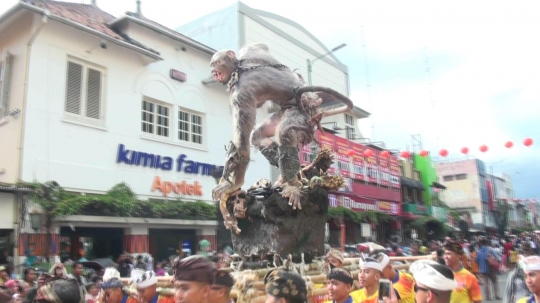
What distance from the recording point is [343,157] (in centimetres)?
2430

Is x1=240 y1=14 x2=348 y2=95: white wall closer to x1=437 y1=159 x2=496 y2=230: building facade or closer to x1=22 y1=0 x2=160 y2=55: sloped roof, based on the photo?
x1=22 y1=0 x2=160 y2=55: sloped roof

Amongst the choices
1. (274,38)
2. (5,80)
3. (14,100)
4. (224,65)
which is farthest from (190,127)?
(224,65)

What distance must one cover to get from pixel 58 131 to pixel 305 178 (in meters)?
9.29

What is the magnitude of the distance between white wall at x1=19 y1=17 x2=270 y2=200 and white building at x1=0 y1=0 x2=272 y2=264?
3cm

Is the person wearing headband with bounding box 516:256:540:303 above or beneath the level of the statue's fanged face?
beneath

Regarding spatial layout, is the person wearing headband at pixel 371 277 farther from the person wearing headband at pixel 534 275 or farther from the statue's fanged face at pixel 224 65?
the statue's fanged face at pixel 224 65

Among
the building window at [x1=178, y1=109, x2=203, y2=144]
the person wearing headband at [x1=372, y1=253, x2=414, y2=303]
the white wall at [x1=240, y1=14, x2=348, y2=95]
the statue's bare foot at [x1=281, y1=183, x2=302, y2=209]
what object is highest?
the white wall at [x1=240, y1=14, x2=348, y2=95]

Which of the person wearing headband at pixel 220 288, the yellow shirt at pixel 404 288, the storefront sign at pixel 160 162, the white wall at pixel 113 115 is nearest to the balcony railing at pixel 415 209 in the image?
the white wall at pixel 113 115

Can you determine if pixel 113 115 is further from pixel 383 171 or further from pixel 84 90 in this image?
pixel 383 171

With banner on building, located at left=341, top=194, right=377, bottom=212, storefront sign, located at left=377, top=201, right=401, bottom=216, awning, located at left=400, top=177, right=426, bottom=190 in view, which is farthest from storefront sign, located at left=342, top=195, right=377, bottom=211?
awning, located at left=400, top=177, right=426, bottom=190

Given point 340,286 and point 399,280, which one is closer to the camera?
point 340,286

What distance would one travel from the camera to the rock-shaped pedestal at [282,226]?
4816 millimetres

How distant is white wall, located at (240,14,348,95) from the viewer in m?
20.8

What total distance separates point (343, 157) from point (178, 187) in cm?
1126
